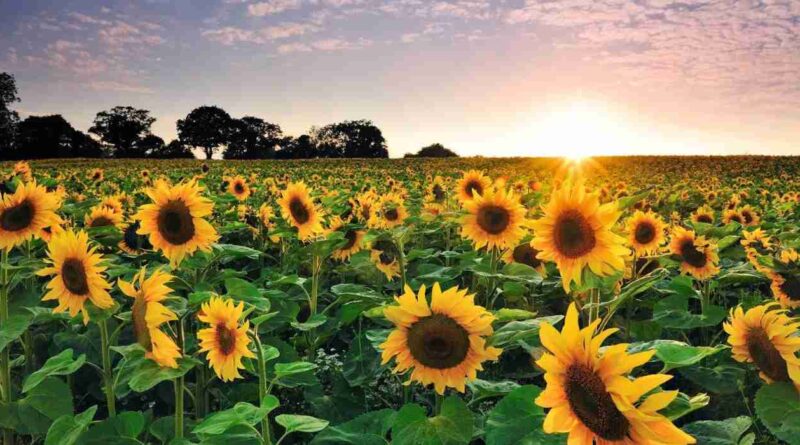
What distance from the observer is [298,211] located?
16.0 ft

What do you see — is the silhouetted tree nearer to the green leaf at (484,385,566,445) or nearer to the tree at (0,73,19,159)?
the tree at (0,73,19,159)

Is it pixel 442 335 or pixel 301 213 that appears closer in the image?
pixel 442 335

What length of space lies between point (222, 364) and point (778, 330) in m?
2.12

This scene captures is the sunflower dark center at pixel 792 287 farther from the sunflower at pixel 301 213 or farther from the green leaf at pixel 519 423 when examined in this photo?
the sunflower at pixel 301 213

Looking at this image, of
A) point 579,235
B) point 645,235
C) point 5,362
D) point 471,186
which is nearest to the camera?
point 579,235

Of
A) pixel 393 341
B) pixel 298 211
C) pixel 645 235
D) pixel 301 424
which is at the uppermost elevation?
pixel 298 211

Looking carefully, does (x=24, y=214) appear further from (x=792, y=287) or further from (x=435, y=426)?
(x=792, y=287)

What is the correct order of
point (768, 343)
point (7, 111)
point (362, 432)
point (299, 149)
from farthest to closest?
point (299, 149) < point (7, 111) < point (362, 432) < point (768, 343)

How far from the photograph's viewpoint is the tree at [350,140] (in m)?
99.4

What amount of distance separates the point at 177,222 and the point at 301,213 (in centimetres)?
157

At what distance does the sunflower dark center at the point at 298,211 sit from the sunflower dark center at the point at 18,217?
1916 millimetres

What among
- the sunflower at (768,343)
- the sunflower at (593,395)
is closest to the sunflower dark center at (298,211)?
the sunflower at (768,343)

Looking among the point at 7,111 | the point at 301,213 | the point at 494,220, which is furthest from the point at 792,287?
the point at 7,111

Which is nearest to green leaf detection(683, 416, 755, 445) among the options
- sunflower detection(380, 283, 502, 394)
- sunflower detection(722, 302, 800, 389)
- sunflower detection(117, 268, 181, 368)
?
sunflower detection(722, 302, 800, 389)
